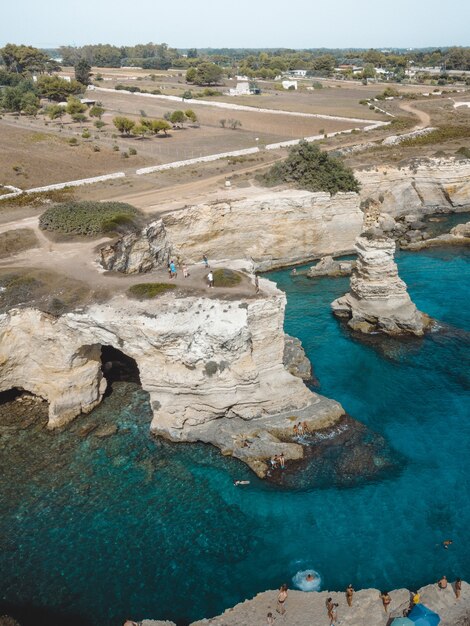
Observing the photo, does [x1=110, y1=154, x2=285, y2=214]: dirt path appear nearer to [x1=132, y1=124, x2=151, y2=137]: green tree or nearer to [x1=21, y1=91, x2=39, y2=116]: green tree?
[x1=132, y1=124, x2=151, y2=137]: green tree

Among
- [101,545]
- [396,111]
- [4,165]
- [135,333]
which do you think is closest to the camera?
[101,545]

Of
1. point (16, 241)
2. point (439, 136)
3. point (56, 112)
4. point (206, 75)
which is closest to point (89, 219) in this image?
point (16, 241)

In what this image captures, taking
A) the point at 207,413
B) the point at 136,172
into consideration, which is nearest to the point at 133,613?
the point at 207,413

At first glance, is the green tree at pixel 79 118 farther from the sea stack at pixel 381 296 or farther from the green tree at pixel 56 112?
the sea stack at pixel 381 296

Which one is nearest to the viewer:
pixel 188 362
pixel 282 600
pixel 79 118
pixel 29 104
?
pixel 282 600

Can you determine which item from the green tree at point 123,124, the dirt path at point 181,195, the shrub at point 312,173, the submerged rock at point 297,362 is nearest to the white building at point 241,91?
the green tree at point 123,124

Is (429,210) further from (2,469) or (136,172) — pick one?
(2,469)

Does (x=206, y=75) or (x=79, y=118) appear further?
(x=206, y=75)

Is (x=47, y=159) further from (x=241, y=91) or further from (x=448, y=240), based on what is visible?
(x=241, y=91)
